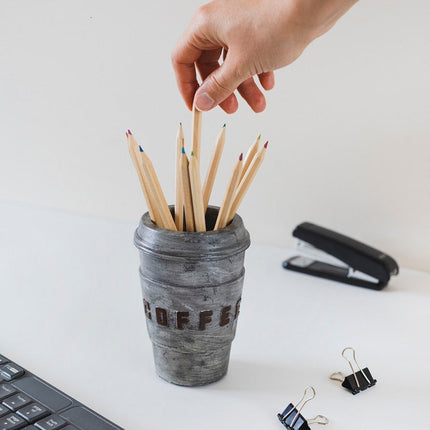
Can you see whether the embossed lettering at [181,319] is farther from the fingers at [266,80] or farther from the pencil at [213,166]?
the fingers at [266,80]

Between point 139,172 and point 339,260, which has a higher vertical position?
point 139,172

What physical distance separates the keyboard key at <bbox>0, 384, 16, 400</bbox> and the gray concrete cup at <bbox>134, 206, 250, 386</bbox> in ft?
0.40

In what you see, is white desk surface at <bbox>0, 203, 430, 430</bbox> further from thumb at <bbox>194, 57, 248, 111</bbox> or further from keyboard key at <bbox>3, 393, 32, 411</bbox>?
thumb at <bbox>194, 57, 248, 111</bbox>

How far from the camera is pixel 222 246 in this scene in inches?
19.6

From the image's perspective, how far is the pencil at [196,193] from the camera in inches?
18.6

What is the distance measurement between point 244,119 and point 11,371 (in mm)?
518

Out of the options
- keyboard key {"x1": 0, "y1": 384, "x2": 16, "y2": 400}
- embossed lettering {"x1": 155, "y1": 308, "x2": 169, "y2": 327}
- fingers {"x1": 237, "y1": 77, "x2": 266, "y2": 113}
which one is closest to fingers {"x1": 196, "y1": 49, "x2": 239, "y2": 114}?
fingers {"x1": 237, "y1": 77, "x2": 266, "y2": 113}

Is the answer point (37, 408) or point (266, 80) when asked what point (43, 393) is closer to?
point (37, 408)

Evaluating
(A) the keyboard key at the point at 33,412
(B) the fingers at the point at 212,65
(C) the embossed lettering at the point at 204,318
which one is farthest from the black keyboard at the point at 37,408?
(B) the fingers at the point at 212,65

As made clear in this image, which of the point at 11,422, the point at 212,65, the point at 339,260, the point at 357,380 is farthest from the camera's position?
the point at 339,260

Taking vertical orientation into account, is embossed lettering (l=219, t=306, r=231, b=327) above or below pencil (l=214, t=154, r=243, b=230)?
below

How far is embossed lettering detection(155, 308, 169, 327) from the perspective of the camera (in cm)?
52

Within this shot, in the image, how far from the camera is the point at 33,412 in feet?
1.51

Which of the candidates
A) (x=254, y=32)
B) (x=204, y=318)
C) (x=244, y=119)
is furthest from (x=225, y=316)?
(x=244, y=119)
